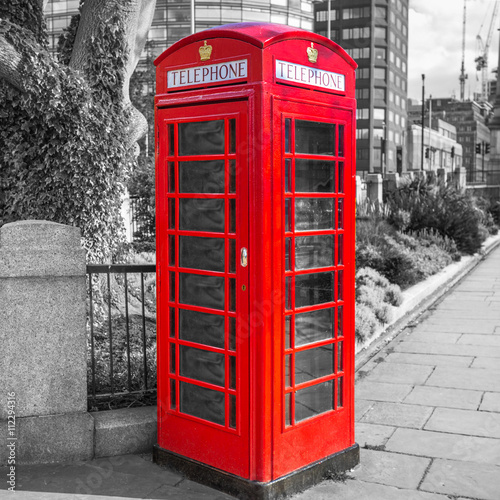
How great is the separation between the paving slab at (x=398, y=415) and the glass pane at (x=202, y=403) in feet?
5.75

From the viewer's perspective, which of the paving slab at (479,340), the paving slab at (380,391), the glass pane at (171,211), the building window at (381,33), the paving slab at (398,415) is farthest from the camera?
the building window at (381,33)

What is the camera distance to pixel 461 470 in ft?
14.1

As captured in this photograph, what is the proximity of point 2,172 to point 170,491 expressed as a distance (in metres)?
4.93

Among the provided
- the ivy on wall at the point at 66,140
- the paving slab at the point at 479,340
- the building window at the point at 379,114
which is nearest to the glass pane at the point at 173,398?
the ivy on wall at the point at 66,140

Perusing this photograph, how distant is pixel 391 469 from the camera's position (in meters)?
4.34

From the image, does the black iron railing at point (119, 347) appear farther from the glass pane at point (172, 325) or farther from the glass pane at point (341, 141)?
the glass pane at point (341, 141)

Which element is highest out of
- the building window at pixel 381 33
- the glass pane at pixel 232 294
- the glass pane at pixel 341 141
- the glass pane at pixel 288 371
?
the building window at pixel 381 33

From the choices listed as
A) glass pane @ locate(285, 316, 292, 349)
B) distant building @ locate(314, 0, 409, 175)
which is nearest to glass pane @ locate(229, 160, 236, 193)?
glass pane @ locate(285, 316, 292, 349)

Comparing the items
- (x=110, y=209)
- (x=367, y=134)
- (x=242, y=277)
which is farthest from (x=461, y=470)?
(x=367, y=134)

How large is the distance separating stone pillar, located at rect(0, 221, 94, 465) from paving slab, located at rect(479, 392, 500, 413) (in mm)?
3191

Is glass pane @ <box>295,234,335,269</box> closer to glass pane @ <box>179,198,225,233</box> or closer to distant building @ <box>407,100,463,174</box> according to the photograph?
glass pane @ <box>179,198,225,233</box>

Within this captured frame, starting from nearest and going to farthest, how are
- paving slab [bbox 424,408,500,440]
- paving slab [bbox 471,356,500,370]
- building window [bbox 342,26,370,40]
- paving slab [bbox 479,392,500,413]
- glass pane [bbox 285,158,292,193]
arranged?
glass pane [bbox 285,158,292,193] < paving slab [bbox 424,408,500,440] < paving slab [bbox 479,392,500,413] < paving slab [bbox 471,356,500,370] < building window [bbox 342,26,370,40]

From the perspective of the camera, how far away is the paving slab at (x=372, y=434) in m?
4.81

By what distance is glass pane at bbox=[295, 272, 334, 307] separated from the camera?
12.9 feet
